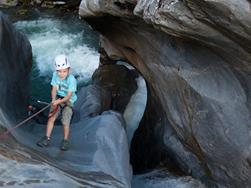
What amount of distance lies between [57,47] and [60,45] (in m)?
0.24

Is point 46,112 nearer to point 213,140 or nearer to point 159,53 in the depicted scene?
point 159,53

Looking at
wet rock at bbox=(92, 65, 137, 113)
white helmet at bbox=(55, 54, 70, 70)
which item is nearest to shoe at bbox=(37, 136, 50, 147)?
white helmet at bbox=(55, 54, 70, 70)

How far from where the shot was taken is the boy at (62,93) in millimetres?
7225

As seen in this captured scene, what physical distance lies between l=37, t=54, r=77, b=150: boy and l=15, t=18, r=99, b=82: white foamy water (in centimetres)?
780

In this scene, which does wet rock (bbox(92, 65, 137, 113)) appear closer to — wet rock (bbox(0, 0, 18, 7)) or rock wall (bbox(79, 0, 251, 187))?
rock wall (bbox(79, 0, 251, 187))

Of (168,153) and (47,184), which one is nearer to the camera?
(47,184)

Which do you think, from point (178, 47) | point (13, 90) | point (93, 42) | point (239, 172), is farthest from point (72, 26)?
point (239, 172)

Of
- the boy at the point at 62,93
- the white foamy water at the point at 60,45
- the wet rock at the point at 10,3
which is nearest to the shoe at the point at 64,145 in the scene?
the boy at the point at 62,93

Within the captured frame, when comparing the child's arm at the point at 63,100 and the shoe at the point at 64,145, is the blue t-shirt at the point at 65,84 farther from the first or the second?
the shoe at the point at 64,145

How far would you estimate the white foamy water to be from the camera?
53.5ft

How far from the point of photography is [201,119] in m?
7.73

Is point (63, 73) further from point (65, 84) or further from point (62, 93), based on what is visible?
point (62, 93)

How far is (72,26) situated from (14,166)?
14.1m

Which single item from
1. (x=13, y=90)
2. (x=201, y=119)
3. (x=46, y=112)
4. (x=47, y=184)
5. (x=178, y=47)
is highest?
(x=178, y=47)
